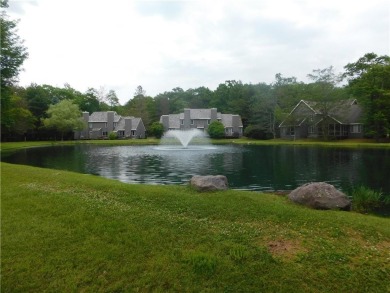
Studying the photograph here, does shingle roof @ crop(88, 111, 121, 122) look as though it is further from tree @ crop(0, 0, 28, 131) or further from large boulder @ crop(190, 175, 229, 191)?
large boulder @ crop(190, 175, 229, 191)

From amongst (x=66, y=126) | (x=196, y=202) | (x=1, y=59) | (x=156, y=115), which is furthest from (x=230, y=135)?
(x=196, y=202)

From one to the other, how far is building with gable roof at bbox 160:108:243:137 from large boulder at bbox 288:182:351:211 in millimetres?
64597

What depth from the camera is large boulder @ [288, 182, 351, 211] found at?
8.77 metres

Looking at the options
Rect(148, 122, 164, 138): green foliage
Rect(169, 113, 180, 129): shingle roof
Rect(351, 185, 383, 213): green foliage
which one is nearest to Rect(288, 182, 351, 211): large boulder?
Rect(351, 185, 383, 213): green foliage

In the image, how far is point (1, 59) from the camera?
96.9ft

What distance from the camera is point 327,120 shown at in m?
52.1

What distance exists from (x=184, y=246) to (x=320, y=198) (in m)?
4.82

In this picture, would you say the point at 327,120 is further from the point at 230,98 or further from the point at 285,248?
the point at 285,248

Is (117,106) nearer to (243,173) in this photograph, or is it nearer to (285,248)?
(243,173)

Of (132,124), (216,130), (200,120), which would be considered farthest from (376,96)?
(132,124)

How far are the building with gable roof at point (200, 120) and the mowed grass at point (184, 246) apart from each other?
66.2m

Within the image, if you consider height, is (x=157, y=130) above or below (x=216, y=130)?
above

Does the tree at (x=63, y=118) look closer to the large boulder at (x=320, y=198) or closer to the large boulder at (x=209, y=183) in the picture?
the large boulder at (x=209, y=183)

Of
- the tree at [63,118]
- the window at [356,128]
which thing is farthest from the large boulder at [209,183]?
the tree at [63,118]
